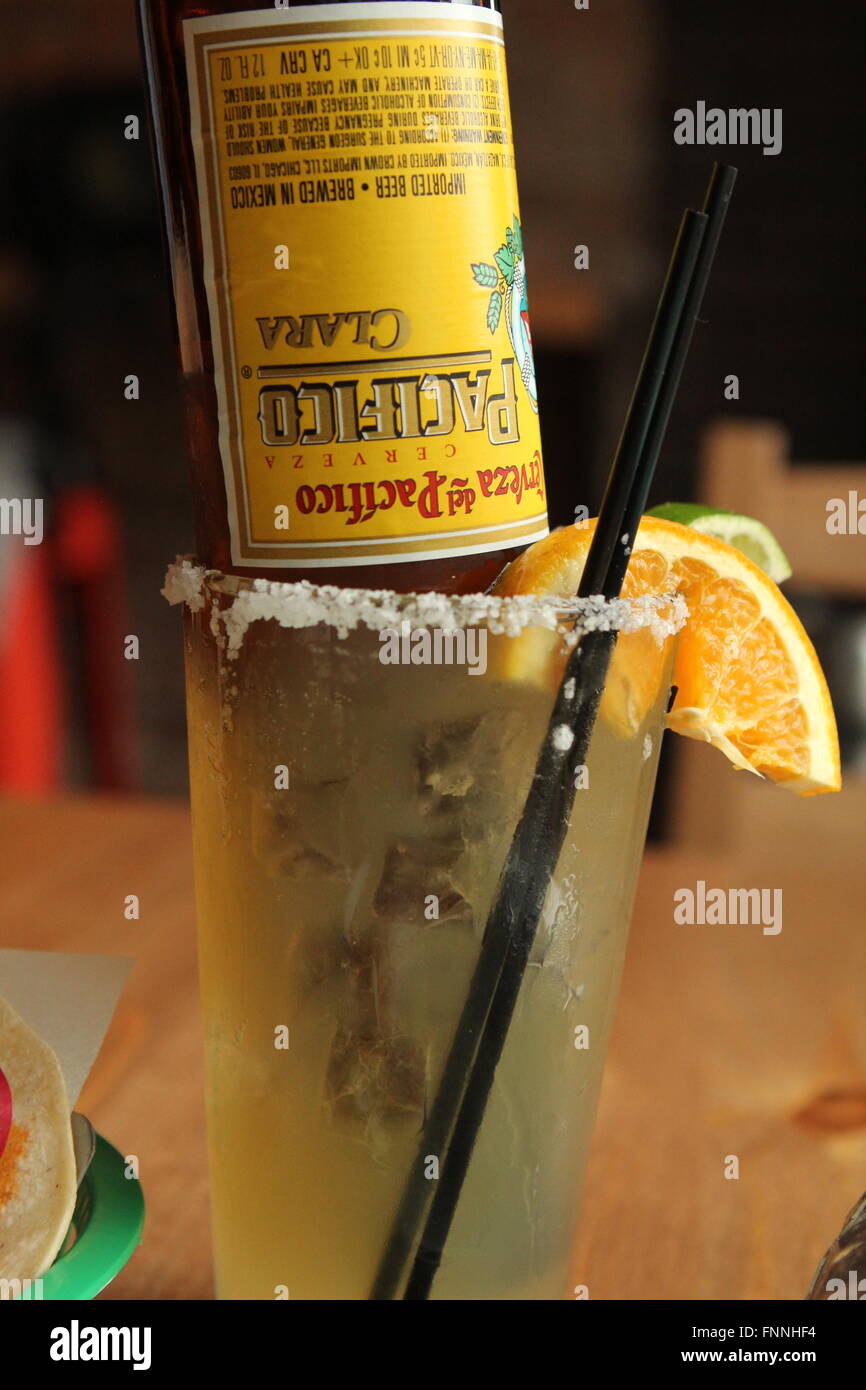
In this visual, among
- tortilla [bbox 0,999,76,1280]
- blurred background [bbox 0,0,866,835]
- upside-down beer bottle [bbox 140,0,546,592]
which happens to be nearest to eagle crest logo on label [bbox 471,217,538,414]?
upside-down beer bottle [bbox 140,0,546,592]

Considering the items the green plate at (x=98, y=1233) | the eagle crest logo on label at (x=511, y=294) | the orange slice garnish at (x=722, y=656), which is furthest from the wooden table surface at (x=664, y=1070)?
the eagle crest logo on label at (x=511, y=294)

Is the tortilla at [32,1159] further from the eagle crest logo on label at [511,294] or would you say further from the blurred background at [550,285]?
the blurred background at [550,285]

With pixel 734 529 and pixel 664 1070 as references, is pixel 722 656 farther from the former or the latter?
pixel 664 1070

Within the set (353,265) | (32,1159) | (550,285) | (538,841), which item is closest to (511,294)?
(353,265)

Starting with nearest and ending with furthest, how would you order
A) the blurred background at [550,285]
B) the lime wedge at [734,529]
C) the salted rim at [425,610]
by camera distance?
the salted rim at [425,610]
the lime wedge at [734,529]
the blurred background at [550,285]

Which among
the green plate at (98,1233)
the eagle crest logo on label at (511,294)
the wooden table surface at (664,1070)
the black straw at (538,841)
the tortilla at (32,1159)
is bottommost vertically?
the wooden table surface at (664,1070)

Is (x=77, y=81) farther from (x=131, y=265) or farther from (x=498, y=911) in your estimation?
(x=498, y=911)

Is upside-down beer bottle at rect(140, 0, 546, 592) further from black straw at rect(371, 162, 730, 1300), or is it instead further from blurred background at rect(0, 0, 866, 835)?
blurred background at rect(0, 0, 866, 835)
